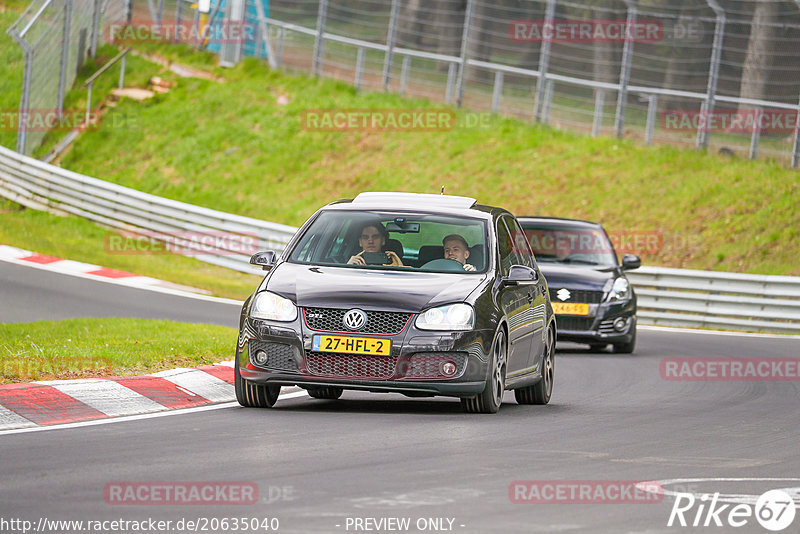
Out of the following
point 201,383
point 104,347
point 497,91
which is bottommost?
point 104,347

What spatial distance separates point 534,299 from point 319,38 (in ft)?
86.6

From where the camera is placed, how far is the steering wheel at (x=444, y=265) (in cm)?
1078

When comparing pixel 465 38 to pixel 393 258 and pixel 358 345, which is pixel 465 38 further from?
pixel 358 345

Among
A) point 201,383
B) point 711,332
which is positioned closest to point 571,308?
point 711,332

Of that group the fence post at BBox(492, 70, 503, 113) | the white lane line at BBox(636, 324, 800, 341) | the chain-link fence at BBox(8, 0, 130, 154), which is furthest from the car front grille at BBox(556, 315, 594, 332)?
the chain-link fence at BBox(8, 0, 130, 154)

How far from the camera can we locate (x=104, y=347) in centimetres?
1272

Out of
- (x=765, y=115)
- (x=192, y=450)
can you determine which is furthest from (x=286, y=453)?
(x=765, y=115)

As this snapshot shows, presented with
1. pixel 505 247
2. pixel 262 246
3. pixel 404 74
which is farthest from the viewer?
pixel 404 74

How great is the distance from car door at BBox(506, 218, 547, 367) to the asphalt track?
0.50 metres

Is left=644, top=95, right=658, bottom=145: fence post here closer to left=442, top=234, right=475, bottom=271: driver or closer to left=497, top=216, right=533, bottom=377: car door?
left=497, top=216, right=533, bottom=377: car door

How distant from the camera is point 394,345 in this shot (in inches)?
388

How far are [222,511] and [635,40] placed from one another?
24.2 m

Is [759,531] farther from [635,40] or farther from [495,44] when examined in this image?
[495,44]

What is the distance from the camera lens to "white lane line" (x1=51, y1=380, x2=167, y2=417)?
9.86m
